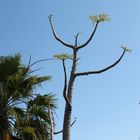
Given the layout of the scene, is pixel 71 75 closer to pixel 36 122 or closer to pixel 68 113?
pixel 68 113

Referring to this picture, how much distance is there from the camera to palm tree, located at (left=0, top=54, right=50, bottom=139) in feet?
48.9

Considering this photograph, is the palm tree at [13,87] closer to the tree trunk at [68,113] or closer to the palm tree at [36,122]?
the palm tree at [36,122]

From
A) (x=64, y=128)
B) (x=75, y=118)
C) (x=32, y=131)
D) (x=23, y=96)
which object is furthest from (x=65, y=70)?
(x=23, y=96)

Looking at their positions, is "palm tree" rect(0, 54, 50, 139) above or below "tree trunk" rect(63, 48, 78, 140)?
above

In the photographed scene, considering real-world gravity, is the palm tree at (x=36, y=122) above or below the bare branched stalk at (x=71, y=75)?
above

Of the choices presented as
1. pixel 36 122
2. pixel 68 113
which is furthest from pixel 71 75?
pixel 36 122

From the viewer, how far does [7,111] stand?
49.4ft

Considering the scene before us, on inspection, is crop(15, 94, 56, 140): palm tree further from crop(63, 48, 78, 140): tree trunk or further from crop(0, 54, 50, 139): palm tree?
crop(63, 48, 78, 140): tree trunk

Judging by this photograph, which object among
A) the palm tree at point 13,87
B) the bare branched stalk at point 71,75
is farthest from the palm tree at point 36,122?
the bare branched stalk at point 71,75

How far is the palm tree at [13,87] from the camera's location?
14.9 metres

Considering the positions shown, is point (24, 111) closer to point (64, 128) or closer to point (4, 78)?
point (4, 78)

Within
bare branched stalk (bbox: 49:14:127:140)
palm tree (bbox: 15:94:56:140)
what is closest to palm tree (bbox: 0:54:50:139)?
palm tree (bbox: 15:94:56:140)

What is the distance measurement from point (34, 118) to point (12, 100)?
34.6 inches

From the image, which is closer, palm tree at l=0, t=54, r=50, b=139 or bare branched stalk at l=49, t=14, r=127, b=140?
bare branched stalk at l=49, t=14, r=127, b=140
